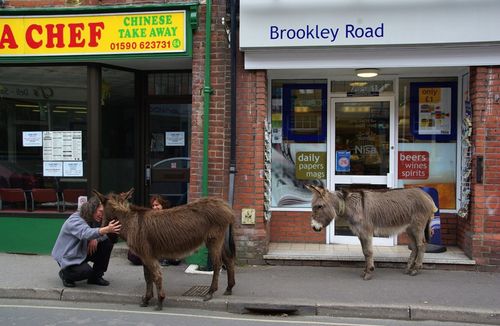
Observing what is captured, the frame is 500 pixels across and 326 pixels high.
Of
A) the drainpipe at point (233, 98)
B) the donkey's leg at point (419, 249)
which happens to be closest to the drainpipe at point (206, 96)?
the drainpipe at point (233, 98)

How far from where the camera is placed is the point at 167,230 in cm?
562

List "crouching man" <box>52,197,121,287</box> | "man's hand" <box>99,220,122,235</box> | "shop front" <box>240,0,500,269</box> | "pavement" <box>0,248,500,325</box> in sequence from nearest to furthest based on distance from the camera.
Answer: "pavement" <box>0,248,500,325</box> → "man's hand" <box>99,220,122,235</box> → "crouching man" <box>52,197,121,287</box> → "shop front" <box>240,0,500,269</box>

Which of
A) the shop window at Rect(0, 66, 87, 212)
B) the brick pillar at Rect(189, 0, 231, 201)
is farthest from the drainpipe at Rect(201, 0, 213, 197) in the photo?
the shop window at Rect(0, 66, 87, 212)

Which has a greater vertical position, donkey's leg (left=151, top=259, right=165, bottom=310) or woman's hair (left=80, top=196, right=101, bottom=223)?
woman's hair (left=80, top=196, right=101, bottom=223)

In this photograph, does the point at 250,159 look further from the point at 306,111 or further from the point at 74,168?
the point at 74,168

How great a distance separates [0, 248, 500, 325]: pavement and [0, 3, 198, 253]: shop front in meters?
1.29

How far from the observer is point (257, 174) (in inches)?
294

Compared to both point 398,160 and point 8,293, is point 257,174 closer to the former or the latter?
point 398,160

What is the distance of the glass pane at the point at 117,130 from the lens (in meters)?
8.31

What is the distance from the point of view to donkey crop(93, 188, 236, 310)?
5.62 meters

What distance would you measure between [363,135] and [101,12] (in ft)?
15.4

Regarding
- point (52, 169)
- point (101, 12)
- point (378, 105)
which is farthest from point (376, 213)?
point (52, 169)

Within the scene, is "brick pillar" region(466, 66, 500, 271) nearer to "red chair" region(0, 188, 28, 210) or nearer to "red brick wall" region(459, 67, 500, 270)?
"red brick wall" region(459, 67, 500, 270)

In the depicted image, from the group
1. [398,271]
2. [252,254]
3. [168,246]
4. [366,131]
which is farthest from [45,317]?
[366,131]
